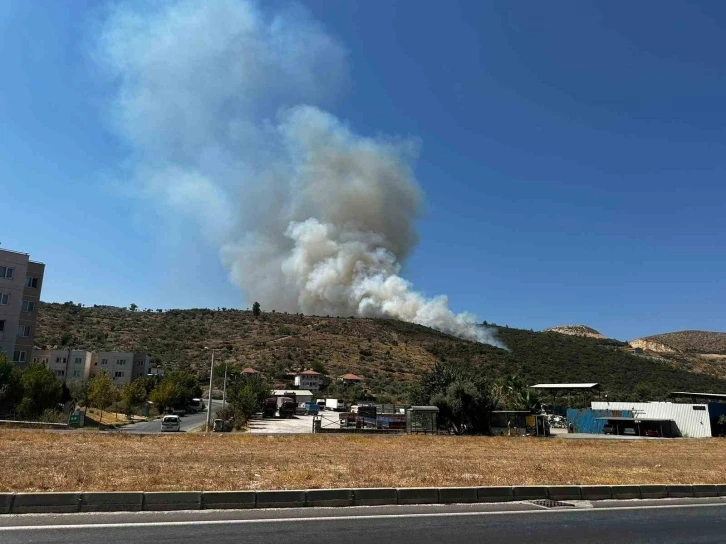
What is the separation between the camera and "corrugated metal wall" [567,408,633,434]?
2047 inches

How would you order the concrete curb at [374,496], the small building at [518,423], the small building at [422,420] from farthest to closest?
the small building at [518,423] < the small building at [422,420] < the concrete curb at [374,496]

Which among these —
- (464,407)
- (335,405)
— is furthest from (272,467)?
(335,405)

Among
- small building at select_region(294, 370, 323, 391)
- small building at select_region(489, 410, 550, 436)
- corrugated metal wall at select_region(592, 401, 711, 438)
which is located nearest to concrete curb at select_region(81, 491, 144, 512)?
small building at select_region(489, 410, 550, 436)

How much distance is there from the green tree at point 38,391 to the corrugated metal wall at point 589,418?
4567 cm

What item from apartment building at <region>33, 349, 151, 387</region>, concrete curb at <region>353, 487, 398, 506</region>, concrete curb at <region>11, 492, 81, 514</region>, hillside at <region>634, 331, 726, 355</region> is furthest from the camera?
hillside at <region>634, 331, 726, 355</region>

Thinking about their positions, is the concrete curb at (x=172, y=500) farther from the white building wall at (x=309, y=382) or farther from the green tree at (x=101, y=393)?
→ the white building wall at (x=309, y=382)

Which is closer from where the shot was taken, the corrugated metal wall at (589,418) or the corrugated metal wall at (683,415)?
the corrugated metal wall at (683,415)

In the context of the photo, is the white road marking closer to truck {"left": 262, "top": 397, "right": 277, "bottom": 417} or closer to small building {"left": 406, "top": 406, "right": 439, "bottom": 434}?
small building {"left": 406, "top": 406, "right": 439, "bottom": 434}

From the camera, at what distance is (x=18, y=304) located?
185 ft

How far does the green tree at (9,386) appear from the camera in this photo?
3819cm

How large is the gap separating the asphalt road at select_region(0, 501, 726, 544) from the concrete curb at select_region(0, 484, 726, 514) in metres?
0.47

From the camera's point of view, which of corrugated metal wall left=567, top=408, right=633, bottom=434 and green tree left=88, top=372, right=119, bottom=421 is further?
corrugated metal wall left=567, top=408, right=633, bottom=434

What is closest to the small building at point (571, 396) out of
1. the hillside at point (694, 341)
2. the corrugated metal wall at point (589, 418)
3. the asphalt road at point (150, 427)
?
the corrugated metal wall at point (589, 418)

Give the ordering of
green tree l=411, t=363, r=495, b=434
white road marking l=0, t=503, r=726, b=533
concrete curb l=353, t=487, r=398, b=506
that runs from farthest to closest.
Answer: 1. green tree l=411, t=363, r=495, b=434
2. concrete curb l=353, t=487, r=398, b=506
3. white road marking l=0, t=503, r=726, b=533
